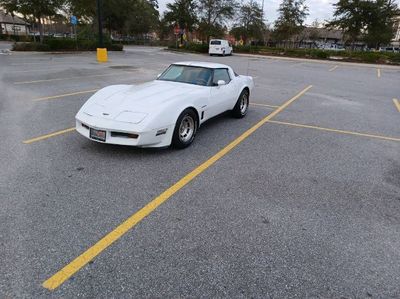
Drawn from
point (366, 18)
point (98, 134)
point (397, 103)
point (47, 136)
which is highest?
point (366, 18)

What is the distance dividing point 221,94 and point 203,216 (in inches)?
128

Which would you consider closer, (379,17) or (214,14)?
(379,17)

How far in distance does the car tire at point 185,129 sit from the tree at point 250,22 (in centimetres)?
4654

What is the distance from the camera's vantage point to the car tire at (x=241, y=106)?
6773 mm

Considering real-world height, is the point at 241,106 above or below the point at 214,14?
below

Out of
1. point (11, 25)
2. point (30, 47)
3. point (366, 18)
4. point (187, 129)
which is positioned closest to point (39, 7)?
point (30, 47)

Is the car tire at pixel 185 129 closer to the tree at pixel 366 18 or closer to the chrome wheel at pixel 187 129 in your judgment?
the chrome wheel at pixel 187 129

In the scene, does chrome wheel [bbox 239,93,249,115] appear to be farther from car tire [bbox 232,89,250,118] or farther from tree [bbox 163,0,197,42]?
tree [bbox 163,0,197,42]

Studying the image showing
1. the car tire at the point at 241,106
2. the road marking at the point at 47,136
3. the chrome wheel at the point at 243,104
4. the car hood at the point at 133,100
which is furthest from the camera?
the chrome wheel at the point at 243,104

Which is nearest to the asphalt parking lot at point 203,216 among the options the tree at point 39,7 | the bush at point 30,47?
the bush at point 30,47

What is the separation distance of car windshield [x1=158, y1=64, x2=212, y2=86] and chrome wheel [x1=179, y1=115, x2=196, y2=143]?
988 mm

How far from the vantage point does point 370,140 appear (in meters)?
5.82

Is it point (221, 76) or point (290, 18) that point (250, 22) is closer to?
point (290, 18)

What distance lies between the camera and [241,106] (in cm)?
698
